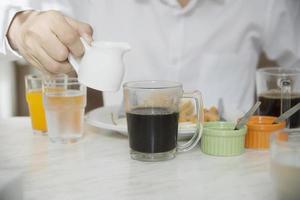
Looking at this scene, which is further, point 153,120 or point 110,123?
point 110,123

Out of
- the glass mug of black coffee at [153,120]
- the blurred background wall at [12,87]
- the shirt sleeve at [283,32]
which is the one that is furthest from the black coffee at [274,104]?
the blurred background wall at [12,87]

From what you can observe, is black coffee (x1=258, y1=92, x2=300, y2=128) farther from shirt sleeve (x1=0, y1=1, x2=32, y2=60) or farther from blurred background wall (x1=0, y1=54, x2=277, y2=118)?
blurred background wall (x1=0, y1=54, x2=277, y2=118)

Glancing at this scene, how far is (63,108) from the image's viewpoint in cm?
125

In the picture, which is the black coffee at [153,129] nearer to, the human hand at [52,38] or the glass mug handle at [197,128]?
the glass mug handle at [197,128]

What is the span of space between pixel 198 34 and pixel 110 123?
2.50 ft

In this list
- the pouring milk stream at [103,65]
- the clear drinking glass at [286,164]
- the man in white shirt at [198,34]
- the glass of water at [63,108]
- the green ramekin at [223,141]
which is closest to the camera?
the clear drinking glass at [286,164]

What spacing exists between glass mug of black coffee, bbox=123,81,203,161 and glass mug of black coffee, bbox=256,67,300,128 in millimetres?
292

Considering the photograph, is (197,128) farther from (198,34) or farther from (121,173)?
(198,34)

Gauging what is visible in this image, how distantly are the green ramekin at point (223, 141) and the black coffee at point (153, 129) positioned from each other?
89 mm

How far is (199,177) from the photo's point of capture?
3.20ft

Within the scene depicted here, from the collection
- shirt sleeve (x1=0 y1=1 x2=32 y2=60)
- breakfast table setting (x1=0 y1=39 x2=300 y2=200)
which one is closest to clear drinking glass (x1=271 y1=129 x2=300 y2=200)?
breakfast table setting (x1=0 y1=39 x2=300 y2=200)

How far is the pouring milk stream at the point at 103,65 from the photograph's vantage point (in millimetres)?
1009

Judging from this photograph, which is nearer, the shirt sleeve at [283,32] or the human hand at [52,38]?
the human hand at [52,38]

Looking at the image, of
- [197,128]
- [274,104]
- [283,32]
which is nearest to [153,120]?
[197,128]
